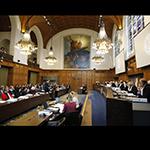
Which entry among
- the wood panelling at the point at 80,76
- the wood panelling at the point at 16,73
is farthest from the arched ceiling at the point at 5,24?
the wood panelling at the point at 80,76

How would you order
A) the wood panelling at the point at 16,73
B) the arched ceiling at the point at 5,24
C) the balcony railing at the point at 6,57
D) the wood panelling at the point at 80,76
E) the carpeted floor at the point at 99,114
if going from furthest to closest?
the wood panelling at the point at 80,76 < the arched ceiling at the point at 5,24 < the wood panelling at the point at 16,73 < the balcony railing at the point at 6,57 < the carpeted floor at the point at 99,114

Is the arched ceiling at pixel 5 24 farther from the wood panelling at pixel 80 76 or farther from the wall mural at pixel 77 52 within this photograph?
the wall mural at pixel 77 52

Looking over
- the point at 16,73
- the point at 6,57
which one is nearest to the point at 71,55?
the point at 16,73

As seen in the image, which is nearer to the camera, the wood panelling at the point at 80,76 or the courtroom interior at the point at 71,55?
the courtroom interior at the point at 71,55

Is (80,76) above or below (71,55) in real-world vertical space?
below

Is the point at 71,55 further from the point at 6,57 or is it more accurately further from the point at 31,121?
the point at 31,121

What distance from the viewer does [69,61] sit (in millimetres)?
23906

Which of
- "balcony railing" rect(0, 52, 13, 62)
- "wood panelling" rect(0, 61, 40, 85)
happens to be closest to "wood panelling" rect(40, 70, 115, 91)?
"wood panelling" rect(0, 61, 40, 85)

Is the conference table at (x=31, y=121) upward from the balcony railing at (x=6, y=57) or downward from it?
downward

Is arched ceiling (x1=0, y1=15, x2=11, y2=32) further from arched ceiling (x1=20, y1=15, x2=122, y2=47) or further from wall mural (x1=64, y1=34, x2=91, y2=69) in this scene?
wall mural (x1=64, y1=34, x2=91, y2=69)

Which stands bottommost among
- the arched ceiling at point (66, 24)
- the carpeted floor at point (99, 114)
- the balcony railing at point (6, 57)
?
the carpeted floor at point (99, 114)

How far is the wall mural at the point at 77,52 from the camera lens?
23531 mm

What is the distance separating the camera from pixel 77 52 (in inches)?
936
